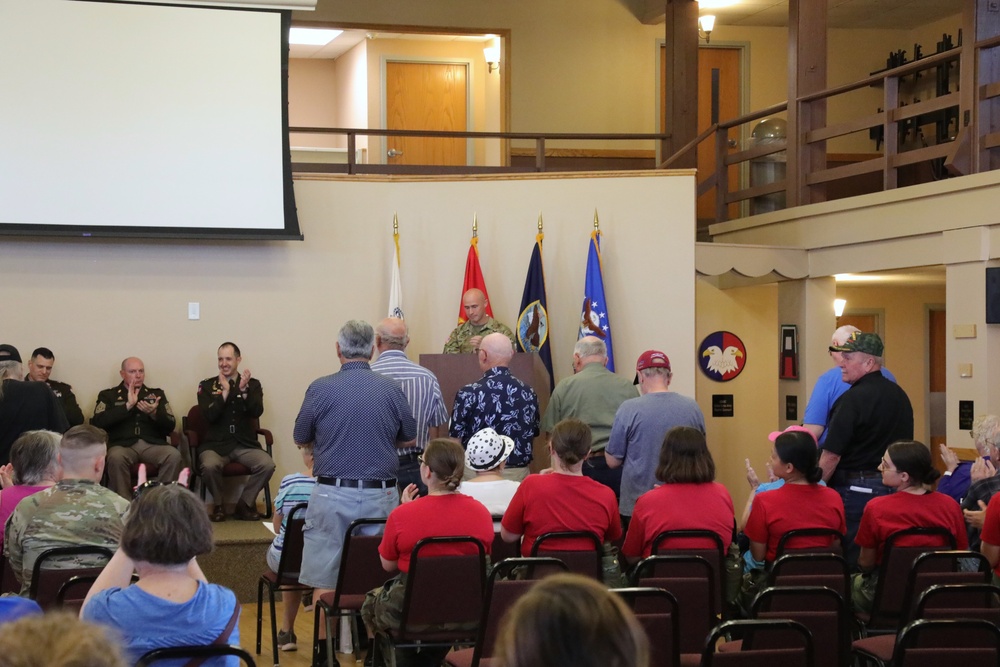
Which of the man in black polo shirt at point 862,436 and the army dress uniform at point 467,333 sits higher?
the army dress uniform at point 467,333

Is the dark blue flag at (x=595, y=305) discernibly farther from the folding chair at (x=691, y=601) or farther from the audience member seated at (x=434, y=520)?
the folding chair at (x=691, y=601)

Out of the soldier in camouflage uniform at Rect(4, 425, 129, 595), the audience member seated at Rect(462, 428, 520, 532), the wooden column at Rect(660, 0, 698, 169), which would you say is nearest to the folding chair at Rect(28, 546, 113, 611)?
the soldier in camouflage uniform at Rect(4, 425, 129, 595)

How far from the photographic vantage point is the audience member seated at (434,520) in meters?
3.97

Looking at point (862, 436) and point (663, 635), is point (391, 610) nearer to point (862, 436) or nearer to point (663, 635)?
point (663, 635)

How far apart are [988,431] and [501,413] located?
2.17 m

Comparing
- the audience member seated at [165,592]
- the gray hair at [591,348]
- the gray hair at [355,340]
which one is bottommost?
the audience member seated at [165,592]

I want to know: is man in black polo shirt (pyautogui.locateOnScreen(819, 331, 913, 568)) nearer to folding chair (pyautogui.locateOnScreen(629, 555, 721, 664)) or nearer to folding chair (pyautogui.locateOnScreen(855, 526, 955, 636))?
folding chair (pyautogui.locateOnScreen(855, 526, 955, 636))

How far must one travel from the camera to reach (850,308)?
11141mm

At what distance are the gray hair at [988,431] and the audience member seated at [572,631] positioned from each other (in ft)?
12.0

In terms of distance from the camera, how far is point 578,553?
4023 mm

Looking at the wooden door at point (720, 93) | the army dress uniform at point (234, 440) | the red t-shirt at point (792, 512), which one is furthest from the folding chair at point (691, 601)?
the wooden door at point (720, 93)

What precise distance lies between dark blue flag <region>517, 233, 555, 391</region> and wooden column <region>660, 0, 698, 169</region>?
263cm

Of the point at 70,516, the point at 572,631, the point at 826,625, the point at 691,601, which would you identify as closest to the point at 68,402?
the point at 70,516

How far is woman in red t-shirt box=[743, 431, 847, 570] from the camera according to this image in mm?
4387
